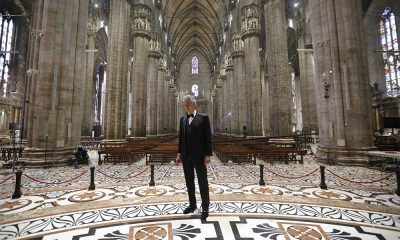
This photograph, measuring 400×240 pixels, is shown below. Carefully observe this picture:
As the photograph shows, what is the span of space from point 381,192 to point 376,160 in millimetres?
4201

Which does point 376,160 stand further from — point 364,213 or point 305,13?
point 305,13

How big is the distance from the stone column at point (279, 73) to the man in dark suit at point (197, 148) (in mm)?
12011

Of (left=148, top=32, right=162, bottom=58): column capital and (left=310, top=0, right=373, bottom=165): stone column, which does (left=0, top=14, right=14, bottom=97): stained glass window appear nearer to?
(left=148, top=32, right=162, bottom=58): column capital

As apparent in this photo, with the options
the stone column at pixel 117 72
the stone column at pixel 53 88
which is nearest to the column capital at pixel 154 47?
the stone column at pixel 117 72

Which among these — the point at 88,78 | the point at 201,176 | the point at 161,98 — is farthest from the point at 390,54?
the point at 88,78

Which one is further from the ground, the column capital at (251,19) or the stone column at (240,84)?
the column capital at (251,19)

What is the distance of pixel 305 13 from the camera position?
2128 cm

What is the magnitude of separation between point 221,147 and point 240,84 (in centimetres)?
1294

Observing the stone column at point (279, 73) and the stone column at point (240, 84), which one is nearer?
the stone column at point (279, 73)

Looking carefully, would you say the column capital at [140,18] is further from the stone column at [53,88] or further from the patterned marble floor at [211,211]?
the patterned marble floor at [211,211]

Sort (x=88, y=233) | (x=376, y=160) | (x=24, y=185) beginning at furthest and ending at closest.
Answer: (x=376, y=160) → (x=24, y=185) → (x=88, y=233)

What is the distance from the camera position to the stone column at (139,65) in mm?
17672

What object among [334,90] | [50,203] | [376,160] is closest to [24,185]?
[50,203]

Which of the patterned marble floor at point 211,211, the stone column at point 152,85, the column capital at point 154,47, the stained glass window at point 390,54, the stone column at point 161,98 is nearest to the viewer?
the patterned marble floor at point 211,211
